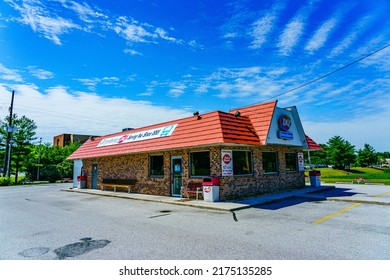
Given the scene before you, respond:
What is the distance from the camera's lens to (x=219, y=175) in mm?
12258

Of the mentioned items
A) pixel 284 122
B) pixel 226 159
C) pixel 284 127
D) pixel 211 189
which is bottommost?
pixel 211 189

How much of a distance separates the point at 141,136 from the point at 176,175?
469 centimetres

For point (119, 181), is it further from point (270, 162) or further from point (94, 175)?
point (270, 162)

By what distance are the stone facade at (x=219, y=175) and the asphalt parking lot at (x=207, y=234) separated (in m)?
2.29

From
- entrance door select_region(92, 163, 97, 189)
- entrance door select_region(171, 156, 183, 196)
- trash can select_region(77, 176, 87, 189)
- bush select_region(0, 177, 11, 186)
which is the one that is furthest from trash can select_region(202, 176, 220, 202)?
bush select_region(0, 177, 11, 186)

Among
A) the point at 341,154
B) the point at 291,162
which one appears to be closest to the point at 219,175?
the point at 291,162

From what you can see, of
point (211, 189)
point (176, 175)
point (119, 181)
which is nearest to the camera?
point (211, 189)

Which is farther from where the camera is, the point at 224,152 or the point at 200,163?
the point at 200,163

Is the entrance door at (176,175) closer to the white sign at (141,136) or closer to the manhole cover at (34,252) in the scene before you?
the white sign at (141,136)

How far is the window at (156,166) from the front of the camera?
51.2 ft

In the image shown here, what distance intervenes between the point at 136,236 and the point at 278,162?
11.3m

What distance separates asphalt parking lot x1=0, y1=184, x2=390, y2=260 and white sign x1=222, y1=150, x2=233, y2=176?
220cm

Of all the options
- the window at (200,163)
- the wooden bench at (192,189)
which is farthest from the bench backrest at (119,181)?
the window at (200,163)
